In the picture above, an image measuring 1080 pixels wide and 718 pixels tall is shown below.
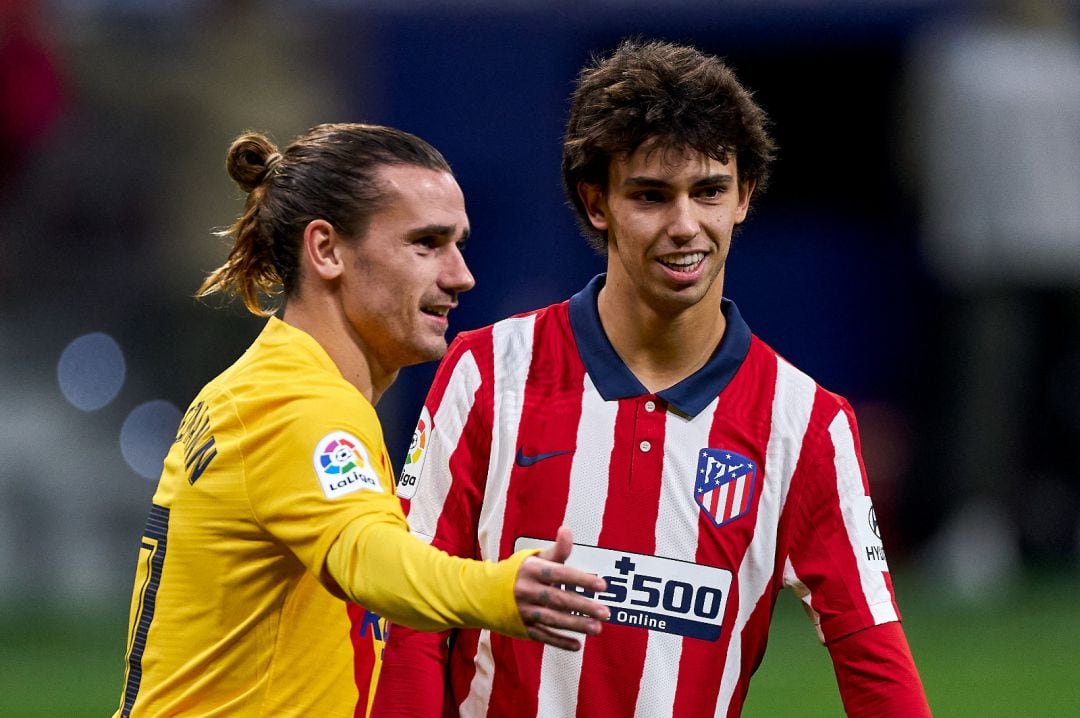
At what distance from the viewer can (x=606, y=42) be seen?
10008mm

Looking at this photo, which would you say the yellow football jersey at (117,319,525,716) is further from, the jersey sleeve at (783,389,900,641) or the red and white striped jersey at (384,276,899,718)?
the jersey sleeve at (783,389,900,641)

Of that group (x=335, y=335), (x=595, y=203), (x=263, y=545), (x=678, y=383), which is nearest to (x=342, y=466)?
(x=263, y=545)

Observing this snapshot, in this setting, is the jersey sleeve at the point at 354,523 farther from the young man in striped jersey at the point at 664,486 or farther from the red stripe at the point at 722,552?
the red stripe at the point at 722,552

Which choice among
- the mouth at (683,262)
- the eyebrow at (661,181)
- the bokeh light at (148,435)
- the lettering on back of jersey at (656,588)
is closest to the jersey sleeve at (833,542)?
the lettering on back of jersey at (656,588)

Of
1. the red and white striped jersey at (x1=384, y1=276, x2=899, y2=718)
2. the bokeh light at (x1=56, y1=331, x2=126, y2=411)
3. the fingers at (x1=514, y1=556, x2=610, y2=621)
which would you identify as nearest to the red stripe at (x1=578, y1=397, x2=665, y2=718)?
the red and white striped jersey at (x1=384, y1=276, x2=899, y2=718)

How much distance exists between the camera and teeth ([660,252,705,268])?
11.1ft

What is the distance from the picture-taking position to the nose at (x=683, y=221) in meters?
3.35

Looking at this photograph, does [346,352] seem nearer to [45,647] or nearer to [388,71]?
[45,647]

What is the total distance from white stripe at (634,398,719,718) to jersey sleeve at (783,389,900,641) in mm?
191

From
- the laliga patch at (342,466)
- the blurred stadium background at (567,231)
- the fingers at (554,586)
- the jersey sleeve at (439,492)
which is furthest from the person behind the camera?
the blurred stadium background at (567,231)

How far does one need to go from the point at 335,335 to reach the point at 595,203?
24.1 inches

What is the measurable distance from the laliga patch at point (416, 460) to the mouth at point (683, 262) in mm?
544

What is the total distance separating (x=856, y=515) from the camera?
3.40 m

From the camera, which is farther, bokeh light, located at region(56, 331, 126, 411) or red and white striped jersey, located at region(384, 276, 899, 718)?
bokeh light, located at region(56, 331, 126, 411)
